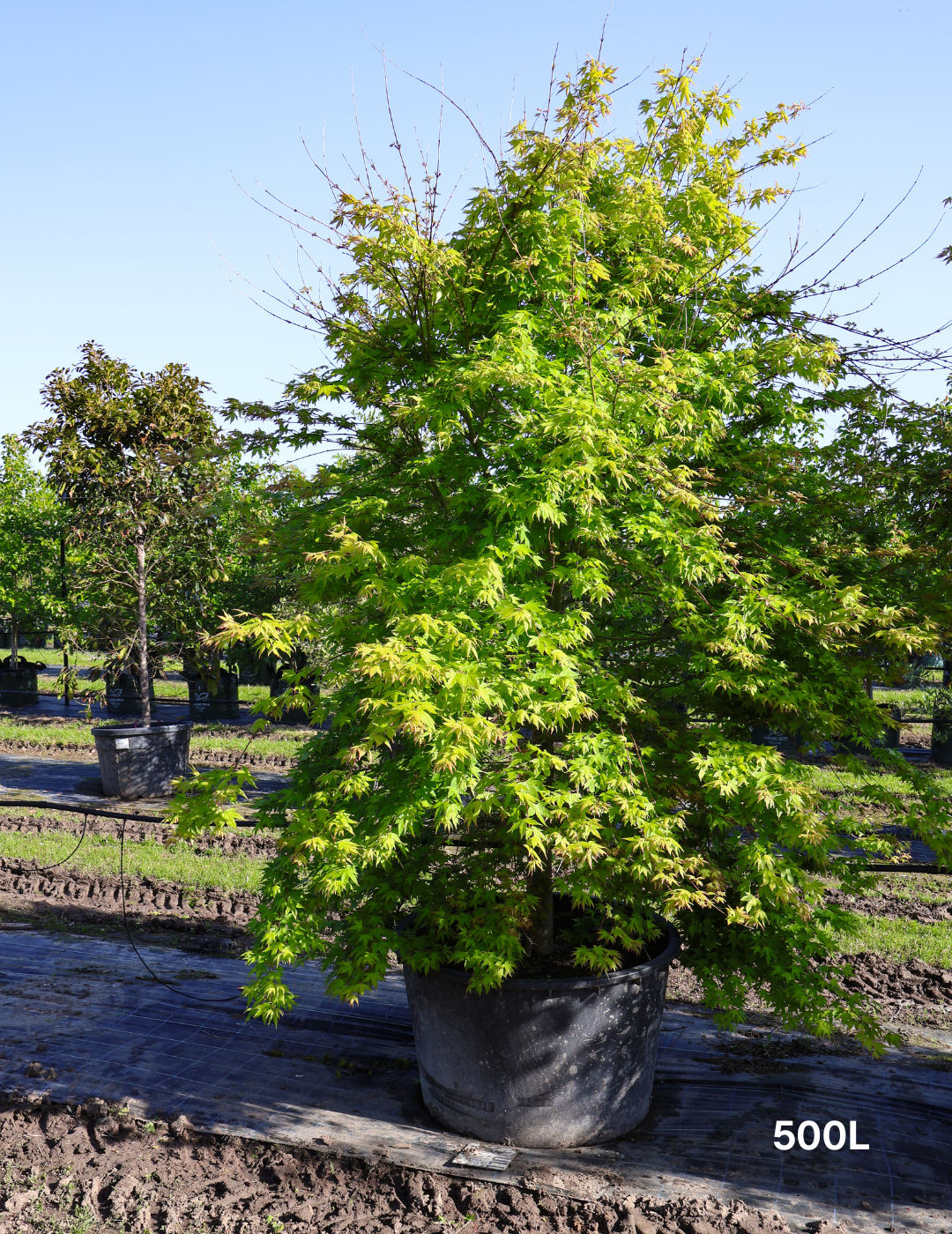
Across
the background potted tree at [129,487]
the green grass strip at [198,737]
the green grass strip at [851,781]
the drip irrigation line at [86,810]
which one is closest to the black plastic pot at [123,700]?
the green grass strip at [198,737]

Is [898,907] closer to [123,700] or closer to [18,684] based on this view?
[123,700]

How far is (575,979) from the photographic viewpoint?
371cm

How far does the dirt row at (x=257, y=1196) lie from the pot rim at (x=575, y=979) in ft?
2.41

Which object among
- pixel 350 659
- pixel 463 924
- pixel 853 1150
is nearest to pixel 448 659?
pixel 350 659

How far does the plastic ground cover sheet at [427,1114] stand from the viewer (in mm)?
3516

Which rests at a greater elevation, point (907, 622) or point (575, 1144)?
point (907, 622)

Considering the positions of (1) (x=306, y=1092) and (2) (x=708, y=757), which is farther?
(1) (x=306, y=1092)

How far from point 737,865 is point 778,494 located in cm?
162

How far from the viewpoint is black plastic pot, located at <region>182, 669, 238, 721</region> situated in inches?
648

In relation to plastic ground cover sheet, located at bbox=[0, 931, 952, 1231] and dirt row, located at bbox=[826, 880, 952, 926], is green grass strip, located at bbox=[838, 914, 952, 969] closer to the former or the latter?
dirt row, located at bbox=[826, 880, 952, 926]

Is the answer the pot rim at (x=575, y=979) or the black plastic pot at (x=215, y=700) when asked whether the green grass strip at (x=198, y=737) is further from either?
the pot rim at (x=575, y=979)

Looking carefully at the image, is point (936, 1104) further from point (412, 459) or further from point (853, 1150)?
point (412, 459)

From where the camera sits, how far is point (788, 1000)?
12.5ft

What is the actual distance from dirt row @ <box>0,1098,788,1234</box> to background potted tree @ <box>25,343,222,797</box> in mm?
6920
